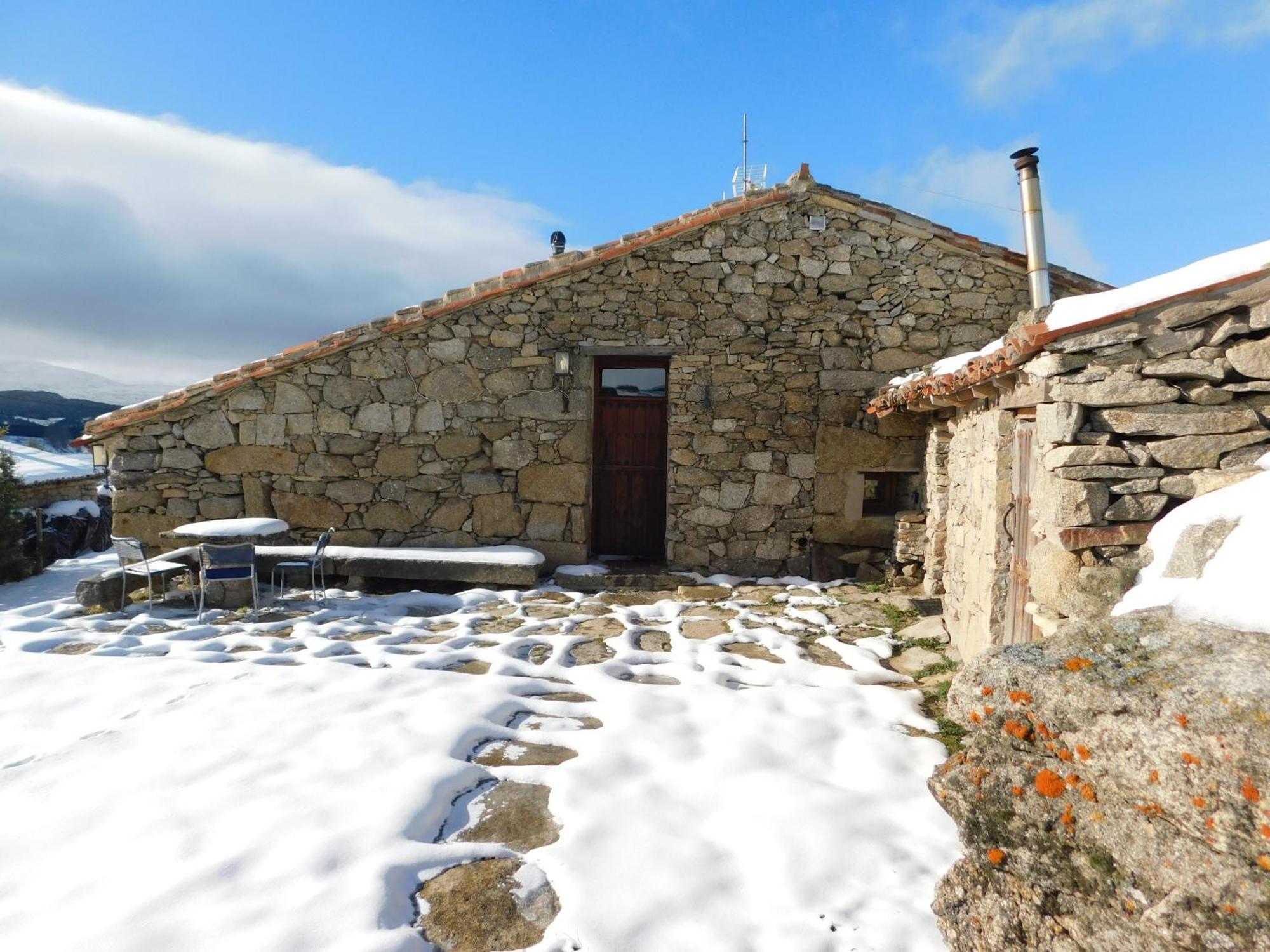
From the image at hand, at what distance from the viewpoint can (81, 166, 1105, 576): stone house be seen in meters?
6.80

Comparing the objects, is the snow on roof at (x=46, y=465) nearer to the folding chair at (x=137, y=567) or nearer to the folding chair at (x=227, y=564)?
the folding chair at (x=137, y=567)

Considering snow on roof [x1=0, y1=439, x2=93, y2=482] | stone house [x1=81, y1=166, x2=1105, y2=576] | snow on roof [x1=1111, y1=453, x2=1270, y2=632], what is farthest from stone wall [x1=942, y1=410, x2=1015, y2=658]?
snow on roof [x1=0, y1=439, x2=93, y2=482]

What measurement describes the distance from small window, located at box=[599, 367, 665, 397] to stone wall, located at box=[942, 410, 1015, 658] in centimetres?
305

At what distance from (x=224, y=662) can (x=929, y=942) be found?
4.12m

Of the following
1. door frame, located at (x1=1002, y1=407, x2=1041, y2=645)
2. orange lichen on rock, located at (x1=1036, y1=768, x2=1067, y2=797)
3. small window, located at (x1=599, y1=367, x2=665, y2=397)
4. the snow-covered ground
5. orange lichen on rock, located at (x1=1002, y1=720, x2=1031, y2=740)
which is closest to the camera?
orange lichen on rock, located at (x1=1036, y1=768, x2=1067, y2=797)

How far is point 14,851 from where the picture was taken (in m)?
2.35

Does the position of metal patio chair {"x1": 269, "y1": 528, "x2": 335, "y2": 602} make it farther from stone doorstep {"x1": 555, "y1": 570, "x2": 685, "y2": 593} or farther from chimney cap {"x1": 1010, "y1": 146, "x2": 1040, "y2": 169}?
chimney cap {"x1": 1010, "y1": 146, "x2": 1040, "y2": 169}

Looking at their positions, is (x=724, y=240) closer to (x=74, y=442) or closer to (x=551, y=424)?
(x=551, y=424)

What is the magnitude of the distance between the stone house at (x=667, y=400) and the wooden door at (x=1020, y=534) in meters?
3.13

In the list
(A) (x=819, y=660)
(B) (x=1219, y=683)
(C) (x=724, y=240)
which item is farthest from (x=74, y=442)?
(B) (x=1219, y=683)

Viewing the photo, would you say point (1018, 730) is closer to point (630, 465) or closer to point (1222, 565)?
point (1222, 565)

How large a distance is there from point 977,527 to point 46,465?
53.6ft

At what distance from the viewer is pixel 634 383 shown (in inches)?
296

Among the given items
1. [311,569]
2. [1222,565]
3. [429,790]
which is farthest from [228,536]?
[1222,565]
